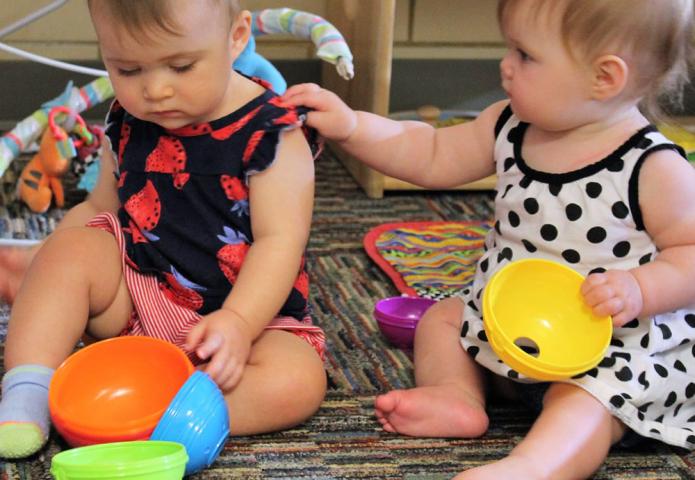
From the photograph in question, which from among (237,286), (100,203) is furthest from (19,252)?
(237,286)

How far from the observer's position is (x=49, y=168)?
5.13 feet

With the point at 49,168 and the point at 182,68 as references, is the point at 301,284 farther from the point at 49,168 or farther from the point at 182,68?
the point at 49,168

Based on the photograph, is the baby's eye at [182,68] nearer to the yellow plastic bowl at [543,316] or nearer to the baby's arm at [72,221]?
the baby's arm at [72,221]

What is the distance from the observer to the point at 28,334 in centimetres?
96

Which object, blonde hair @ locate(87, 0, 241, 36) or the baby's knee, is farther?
the baby's knee

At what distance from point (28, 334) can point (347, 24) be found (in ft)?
Result: 3.62

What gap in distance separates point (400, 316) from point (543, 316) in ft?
0.82

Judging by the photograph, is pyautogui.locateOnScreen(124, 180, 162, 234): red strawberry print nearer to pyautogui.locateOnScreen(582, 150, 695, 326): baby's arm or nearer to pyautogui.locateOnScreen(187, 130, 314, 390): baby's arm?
pyautogui.locateOnScreen(187, 130, 314, 390): baby's arm

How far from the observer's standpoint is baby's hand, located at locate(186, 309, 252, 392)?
2.98 feet

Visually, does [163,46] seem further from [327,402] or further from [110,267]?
[327,402]

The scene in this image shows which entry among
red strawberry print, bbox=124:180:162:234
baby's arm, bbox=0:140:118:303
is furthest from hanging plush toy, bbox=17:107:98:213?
red strawberry print, bbox=124:180:162:234

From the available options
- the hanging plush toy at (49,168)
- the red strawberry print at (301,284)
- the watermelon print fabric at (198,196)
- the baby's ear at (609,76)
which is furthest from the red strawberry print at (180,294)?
the hanging plush toy at (49,168)

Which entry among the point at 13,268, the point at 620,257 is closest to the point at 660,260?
the point at 620,257

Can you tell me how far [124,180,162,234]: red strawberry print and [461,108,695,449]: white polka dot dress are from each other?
1.11 ft
